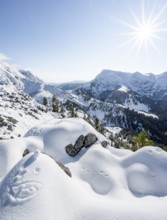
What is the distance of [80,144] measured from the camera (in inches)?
1335

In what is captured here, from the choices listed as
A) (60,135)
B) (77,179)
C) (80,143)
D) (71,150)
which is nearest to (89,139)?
(80,143)

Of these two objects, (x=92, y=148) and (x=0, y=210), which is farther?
(x=92, y=148)

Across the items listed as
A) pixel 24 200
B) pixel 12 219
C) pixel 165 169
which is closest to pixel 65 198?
pixel 24 200

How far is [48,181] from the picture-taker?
53.1ft

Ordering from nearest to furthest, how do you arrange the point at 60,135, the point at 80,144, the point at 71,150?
the point at 71,150, the point at 80,144, the point at 60,135

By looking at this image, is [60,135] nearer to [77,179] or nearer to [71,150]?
[71,150]

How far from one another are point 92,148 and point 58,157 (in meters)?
5.02

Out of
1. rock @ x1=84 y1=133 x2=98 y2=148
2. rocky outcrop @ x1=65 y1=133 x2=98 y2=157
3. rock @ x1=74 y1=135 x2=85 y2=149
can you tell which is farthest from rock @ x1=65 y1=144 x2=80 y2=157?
rock @ x1=84 y1=133 x2=98 y2=148

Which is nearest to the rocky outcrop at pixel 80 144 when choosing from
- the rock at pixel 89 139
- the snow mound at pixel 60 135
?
the rock at pixel 89 139

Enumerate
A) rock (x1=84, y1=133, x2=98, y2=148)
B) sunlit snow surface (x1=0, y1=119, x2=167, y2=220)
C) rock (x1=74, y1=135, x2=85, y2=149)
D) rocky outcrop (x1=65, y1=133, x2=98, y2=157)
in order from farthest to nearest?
1. rock (x1=84, y1=133, x2=98, y2=148)
2. rock (x1=74, y1=135, x2=85, y2=149)
3. rocky outcrop (x1=65, y1=133, x2=98, y2=157)
4. sunlit snow surface (x1=0, y1=119, x2=167, y2=220)

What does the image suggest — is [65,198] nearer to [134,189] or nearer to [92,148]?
[134,189]

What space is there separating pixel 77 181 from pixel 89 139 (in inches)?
422

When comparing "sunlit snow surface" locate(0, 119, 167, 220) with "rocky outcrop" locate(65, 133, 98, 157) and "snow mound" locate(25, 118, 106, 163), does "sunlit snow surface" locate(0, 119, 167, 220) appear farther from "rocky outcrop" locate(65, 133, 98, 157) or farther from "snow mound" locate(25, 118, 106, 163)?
"rocky outcrop" locate(65, 133, 98, 157)

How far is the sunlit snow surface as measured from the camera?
1386cm
